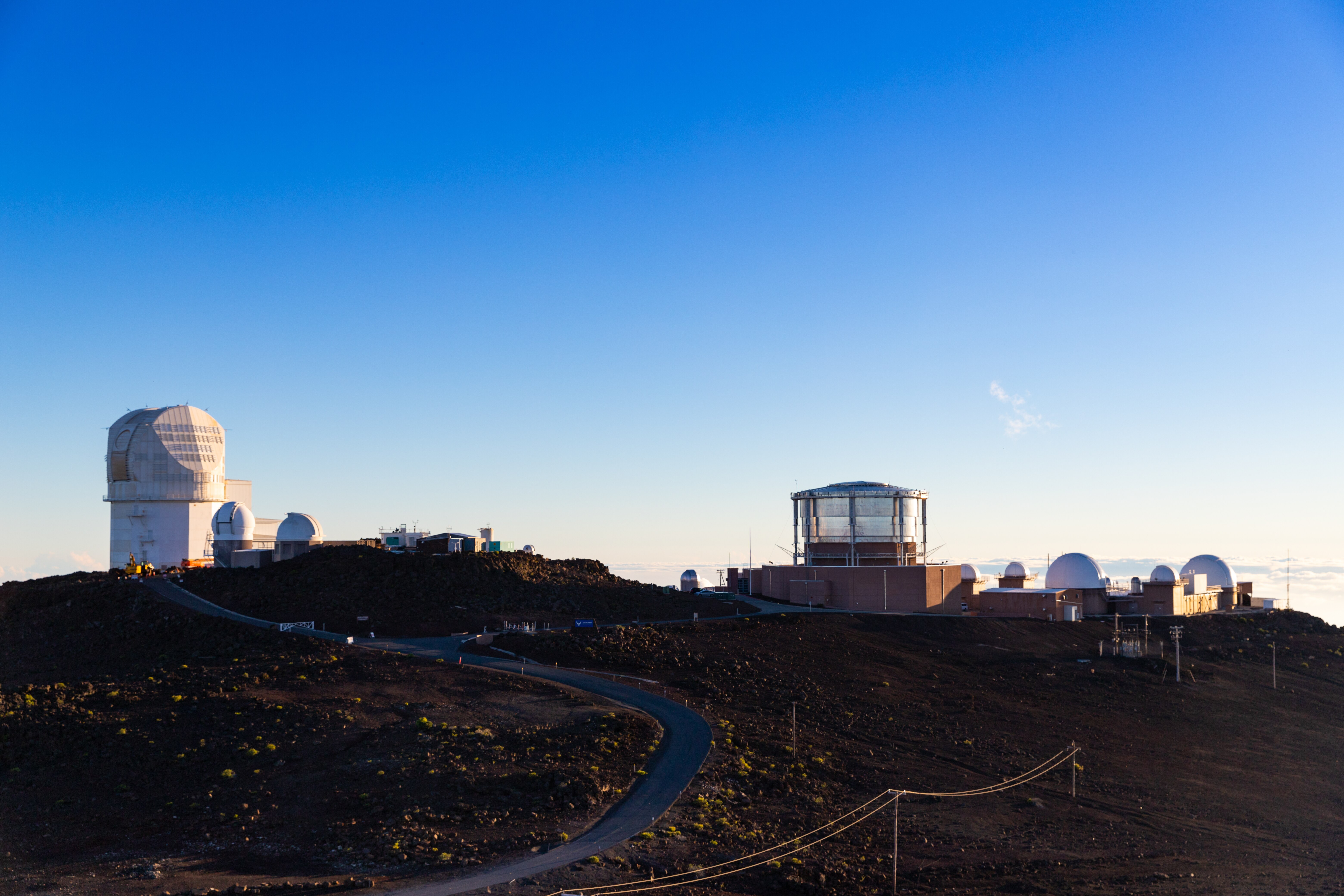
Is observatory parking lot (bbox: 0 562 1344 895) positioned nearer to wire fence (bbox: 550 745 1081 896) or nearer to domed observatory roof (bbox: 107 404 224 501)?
wire fence (bbox: 550 745 1081 896)

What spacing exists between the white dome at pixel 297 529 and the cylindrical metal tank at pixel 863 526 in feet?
113

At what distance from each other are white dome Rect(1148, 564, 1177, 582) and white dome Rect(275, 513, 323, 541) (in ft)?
200

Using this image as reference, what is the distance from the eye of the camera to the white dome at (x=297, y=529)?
61.6 m

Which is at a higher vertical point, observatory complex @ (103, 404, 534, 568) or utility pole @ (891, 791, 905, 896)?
observatory complex @ (103, 404, 534, 568)

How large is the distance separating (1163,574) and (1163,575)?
0.02 meters

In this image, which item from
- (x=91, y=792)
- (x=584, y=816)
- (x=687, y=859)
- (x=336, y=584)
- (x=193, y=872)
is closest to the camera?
(x=193, y=872)

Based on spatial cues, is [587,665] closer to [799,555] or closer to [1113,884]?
[1113,884]

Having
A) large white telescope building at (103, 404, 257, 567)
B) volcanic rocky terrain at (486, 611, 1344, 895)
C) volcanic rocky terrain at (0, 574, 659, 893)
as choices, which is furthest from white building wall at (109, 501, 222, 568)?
volcanic rocky terrain at (486, 611, 1344, 895)

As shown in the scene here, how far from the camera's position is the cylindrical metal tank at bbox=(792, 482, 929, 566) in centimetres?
6906

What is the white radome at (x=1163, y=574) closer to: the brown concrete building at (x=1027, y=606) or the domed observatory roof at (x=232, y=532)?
the brown concrete building at (x=1027, y=606)

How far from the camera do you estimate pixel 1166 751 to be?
37.1 m

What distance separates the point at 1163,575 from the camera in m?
74.4

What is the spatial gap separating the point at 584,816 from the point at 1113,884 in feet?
43.3

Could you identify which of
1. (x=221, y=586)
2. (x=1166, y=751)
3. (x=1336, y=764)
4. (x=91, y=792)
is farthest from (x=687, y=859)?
(x=221, y=586)
